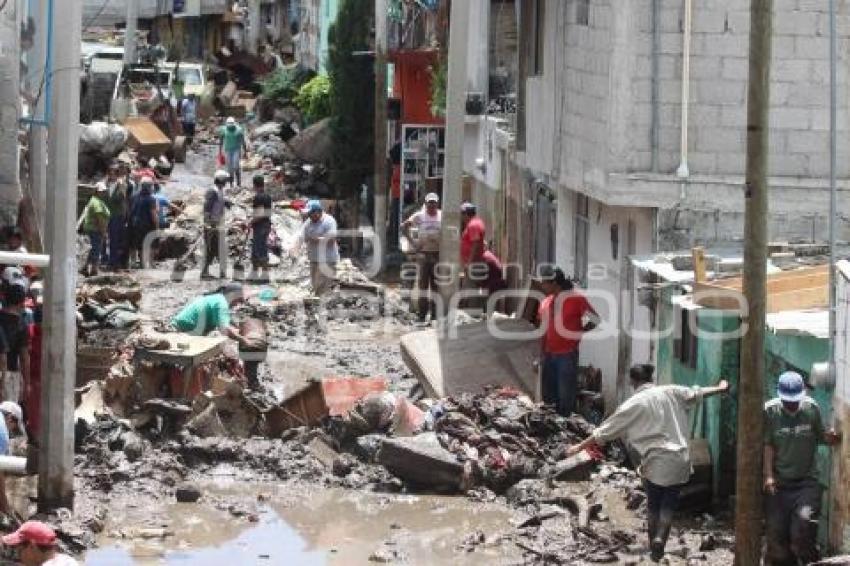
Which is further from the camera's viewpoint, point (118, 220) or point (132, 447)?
point (118, 220)

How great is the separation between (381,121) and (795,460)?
17.2 m

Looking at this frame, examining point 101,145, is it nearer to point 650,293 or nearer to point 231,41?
point 650,293

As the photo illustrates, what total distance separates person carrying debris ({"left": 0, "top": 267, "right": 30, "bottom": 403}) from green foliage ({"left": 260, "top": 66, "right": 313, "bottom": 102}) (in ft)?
104

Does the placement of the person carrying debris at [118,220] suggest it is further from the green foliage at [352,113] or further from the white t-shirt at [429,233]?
the green foliage at [352,113]

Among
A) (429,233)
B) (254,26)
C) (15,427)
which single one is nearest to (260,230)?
(429,233)

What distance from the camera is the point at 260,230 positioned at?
25.7 meters

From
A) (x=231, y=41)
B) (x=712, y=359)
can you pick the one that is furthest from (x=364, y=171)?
(x=231, y=41)

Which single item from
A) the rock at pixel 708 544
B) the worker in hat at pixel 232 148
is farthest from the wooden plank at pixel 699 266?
the worker in hat at pixel 232 148

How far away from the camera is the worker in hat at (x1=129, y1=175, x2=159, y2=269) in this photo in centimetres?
2664

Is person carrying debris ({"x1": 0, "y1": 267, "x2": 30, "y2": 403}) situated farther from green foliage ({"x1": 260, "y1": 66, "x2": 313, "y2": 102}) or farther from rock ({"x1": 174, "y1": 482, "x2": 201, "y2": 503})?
green foliage ({"x1": 260, "y1": 66, "x2": 313, "y2": 102})

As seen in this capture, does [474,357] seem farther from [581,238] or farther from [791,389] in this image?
[791,389]

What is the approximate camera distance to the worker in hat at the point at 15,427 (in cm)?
1242

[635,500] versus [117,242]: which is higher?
[117,242]

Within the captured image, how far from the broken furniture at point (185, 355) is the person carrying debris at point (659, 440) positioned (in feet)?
13.5
